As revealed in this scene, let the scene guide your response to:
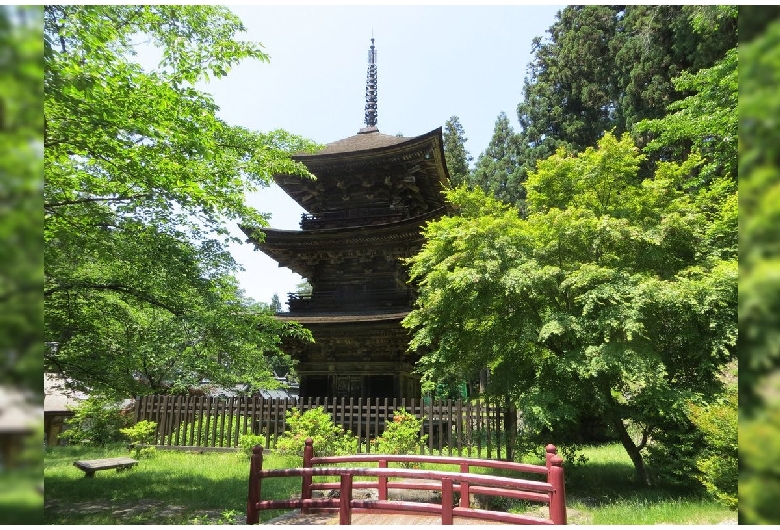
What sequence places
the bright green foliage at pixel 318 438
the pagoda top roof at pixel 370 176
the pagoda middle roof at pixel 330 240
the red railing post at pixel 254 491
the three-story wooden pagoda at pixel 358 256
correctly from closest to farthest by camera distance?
the red railing post at pixel 254 491 → the bright green foliage at pixel 318 438 → the pagoda middle roof at pixel 330 240 → the three-story wooden pagoda at pixel 358 256 → the pagoda top roof at pixel 370 176

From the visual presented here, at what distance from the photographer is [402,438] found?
401 inches

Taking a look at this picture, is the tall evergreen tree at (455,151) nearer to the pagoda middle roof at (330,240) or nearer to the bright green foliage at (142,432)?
the pagoda middle roof at (330,240)

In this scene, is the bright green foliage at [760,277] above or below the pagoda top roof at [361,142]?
below

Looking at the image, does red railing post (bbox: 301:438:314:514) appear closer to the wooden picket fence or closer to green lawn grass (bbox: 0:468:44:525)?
the wooden picket fence

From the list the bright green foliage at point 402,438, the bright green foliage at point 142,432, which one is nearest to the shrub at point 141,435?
the bright green foliage at point 142,432

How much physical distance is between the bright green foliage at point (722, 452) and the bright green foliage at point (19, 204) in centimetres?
751

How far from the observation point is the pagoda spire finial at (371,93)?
1975 cm

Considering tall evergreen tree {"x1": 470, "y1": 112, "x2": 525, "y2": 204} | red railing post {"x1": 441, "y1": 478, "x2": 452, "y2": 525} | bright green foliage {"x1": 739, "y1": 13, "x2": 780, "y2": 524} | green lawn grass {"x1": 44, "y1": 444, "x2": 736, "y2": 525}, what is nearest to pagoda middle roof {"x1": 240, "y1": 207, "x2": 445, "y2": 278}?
green lawn grass {"x1": 44, "y1": 444, "x2": 736, "y2": 525}

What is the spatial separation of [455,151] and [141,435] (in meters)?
28.0

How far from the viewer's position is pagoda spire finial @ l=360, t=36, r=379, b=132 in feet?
64.8

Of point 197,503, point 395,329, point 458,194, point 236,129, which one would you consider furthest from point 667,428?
point 236,129

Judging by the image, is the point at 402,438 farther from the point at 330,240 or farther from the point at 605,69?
the point at 605,69

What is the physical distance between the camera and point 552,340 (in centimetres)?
848

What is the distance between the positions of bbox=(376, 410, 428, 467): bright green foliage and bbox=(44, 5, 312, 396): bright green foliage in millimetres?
3854
